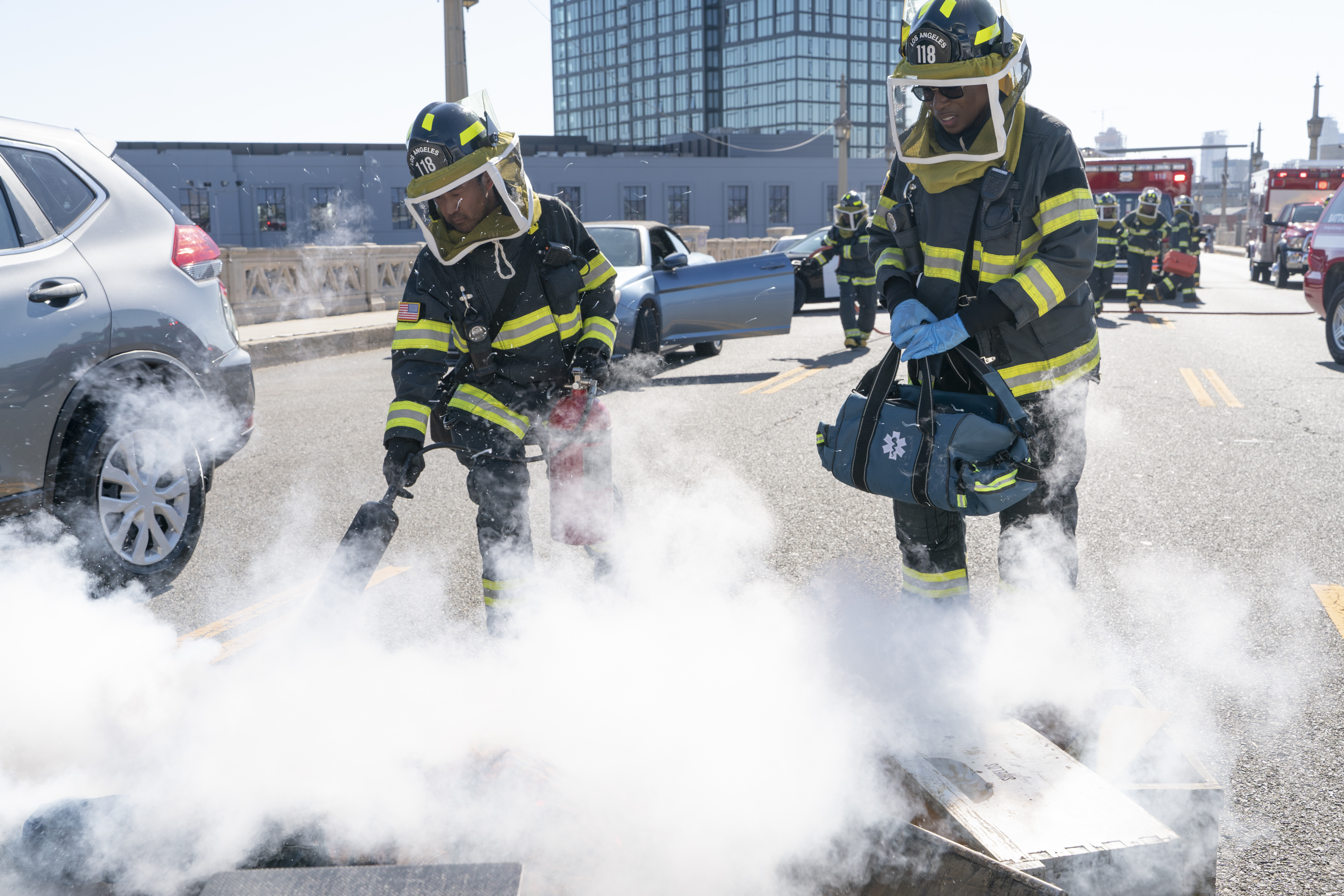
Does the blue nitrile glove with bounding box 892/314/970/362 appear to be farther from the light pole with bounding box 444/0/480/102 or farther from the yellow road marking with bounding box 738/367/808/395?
the light pole with bounding box 444/0/480/102

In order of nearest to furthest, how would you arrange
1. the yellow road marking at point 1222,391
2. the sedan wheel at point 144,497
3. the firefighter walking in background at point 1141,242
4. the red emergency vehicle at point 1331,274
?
the sedan wheel at point 144,497 → the yellow road marking at point 1222,391 → the red emergency vehicle at point 1331,274 → the firefighter walking in background at point 1141,242

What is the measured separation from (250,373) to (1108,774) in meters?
3.96

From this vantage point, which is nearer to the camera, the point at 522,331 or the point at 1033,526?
the point at 1033,526

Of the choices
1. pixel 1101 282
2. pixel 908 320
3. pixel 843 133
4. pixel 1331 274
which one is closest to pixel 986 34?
pixel 908 320

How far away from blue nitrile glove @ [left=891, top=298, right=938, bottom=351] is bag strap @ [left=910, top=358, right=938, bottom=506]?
0.12 meters

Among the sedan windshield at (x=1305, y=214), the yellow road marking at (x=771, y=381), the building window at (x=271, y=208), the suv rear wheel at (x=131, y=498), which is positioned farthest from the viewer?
the building window at (x=271, y=208)

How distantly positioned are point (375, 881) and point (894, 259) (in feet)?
6.78

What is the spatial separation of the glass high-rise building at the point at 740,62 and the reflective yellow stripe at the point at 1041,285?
3263 inches

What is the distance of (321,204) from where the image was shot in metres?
43.5

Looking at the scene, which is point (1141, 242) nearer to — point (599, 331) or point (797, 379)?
point (797, 379)

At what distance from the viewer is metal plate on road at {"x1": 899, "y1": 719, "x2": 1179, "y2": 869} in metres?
2.12

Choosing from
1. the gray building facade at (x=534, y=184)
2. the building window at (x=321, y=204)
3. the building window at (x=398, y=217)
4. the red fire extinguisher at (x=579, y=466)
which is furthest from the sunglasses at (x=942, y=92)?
the building window at (x=321, y=204)

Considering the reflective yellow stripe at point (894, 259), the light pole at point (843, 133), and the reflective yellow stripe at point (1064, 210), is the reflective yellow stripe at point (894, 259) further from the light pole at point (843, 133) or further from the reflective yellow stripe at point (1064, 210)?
the light pole at point (843, 133)

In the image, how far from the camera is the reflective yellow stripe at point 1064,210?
2746 millimetres
